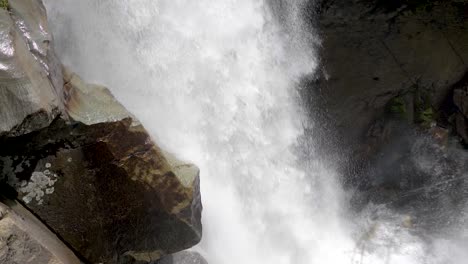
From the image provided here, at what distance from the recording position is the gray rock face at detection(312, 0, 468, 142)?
8758 mm

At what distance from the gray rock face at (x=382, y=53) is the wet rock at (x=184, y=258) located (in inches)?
187

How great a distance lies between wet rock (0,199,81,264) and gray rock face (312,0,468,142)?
21.5 ft

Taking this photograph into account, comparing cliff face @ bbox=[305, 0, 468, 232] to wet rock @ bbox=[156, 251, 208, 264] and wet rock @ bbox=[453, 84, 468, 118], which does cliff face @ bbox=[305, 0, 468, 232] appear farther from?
wet rock @ bbox=[156, 251, 208, 264]

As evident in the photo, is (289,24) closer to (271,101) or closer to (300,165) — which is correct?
(271,101)

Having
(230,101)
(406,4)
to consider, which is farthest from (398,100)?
(230,101)

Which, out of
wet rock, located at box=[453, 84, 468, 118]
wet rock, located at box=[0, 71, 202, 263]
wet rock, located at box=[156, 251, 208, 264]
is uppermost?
wet rock, located at box=[0, 71, 202, 263]

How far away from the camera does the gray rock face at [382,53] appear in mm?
8758

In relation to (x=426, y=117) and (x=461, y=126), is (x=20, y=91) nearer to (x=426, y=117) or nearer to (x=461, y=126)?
(x=426, y=117)

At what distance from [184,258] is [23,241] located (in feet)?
8.30

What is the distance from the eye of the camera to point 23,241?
395 centimetres

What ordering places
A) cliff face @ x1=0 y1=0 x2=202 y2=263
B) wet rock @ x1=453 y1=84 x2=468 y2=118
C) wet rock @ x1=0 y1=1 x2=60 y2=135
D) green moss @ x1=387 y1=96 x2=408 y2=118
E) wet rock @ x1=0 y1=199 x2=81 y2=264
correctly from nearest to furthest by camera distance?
wet rock @ x1=0 y1=199 x2=81 y2=264 < wet rock @ x1=0 y1=1 x2=60 y2=135 < cliff face @ x1=0 y1=0 x2=202 y2=263 < green moss @ x1=387 y1=96 x2=408 y2=118 < wet rock @ x1=453 y1=84 x2=468 y2=118

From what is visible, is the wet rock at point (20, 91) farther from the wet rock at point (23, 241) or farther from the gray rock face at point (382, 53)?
the gray rock face at point (382, 53)

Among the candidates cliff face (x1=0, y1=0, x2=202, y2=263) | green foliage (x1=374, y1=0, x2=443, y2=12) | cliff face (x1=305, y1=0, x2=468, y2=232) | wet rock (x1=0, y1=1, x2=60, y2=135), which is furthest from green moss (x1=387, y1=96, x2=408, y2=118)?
wet rock (x1=0, y1=1, x2=60, y2=135)

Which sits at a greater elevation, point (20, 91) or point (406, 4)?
point (406, 4)
